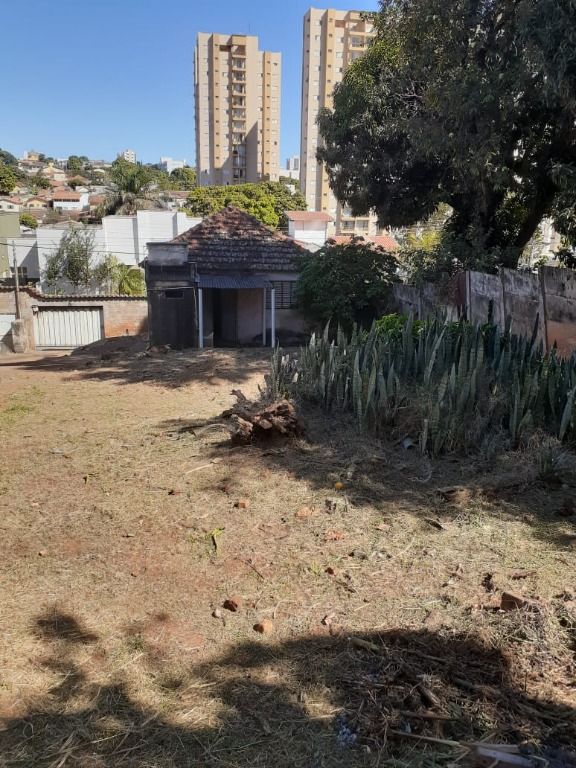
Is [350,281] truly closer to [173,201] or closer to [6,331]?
[6,331]

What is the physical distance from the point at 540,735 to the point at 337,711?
0.75m

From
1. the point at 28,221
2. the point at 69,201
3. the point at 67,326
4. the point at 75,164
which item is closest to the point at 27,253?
the point at 67,326

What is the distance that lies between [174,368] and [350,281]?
5541 mm

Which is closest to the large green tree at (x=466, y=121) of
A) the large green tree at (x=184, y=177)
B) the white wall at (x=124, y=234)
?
the white wall at (x=124, y=234)

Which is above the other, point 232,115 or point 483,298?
point 232,115

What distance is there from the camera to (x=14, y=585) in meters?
3.36

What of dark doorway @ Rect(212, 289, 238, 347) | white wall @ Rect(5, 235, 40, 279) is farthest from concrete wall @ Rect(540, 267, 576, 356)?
white wall @ Rect(5, 235, 40, 279)

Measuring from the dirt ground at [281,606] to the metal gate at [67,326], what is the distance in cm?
1794

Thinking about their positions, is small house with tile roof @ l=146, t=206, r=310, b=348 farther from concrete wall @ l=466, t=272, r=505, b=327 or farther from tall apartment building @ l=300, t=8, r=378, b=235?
tall apartment building @ l=300, t=8, r=378, b=235

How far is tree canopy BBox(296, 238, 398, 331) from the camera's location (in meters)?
14.6

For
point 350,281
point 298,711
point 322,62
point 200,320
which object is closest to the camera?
point 298,711

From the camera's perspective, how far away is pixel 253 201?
48.7 m

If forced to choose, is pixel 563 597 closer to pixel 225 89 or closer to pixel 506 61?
pixel 506 61

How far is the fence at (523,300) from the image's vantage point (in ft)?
23.4
